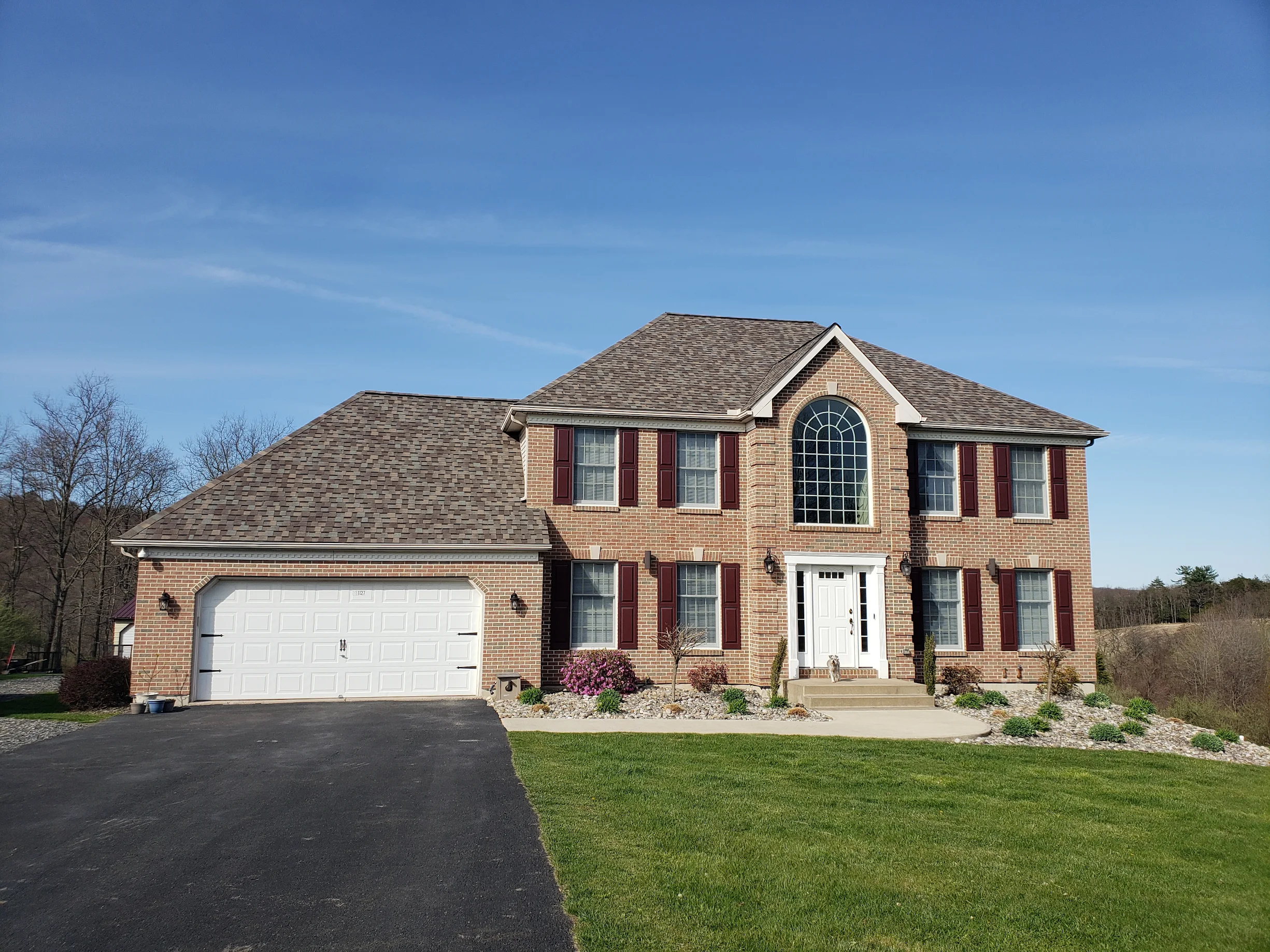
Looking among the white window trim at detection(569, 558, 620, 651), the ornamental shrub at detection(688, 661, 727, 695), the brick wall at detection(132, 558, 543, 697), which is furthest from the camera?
the white window trim at detection(569, 558, 620, 651)

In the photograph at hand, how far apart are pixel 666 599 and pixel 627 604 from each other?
0.92m

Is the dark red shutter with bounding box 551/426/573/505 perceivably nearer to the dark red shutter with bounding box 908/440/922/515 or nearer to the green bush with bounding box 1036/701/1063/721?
the dark red shutter with bounding box 908/440/922/515

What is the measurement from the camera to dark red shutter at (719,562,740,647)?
20906 mm

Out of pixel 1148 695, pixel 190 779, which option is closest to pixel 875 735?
pixel 190 779

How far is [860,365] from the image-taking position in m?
21.3

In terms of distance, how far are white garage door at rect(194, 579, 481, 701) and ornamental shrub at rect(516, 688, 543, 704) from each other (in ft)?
5.18

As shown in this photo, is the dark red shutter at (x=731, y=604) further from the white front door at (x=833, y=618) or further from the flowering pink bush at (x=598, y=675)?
the flowering pink bush at (x=598, y=675)

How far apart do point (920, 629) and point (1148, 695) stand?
35.9 feet

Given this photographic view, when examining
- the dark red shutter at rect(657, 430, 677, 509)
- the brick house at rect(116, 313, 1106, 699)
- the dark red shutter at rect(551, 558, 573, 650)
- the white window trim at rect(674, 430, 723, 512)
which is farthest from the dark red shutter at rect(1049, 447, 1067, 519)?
the dark red shutter at rect(551, 558, 573, 650)

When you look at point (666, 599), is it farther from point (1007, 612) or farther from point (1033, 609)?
point (1033, 609)

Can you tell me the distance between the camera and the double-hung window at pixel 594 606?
20.6 meters

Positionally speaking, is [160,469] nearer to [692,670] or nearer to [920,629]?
[692,670]

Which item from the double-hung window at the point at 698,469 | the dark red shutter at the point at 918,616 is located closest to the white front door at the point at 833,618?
the dark red shutter at the point at 918,616

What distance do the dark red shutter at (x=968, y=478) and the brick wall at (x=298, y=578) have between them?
10.7 m
